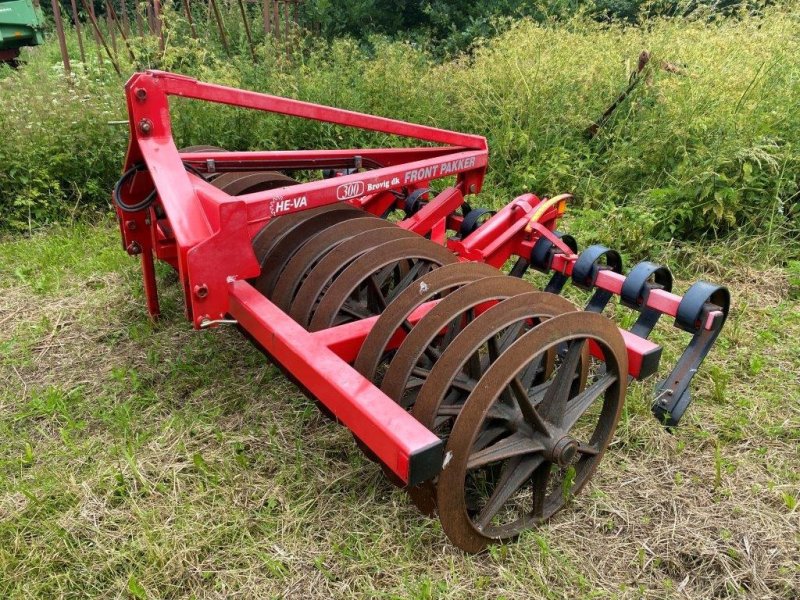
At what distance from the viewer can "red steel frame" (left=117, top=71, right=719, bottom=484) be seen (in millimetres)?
1678

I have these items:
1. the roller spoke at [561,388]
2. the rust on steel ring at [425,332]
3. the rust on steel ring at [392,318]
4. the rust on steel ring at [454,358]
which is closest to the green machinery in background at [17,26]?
the rust on steel ring at [392,318]

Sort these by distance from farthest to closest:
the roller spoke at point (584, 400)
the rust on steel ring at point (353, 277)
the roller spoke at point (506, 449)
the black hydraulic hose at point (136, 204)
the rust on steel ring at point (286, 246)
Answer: the black hydraulic hose at point (136, 204), the rust on steel ring at point (286, 246), the rust on steel ring at point (353, 277), the roller spoke at point (584, 400), the roller spoke at point (506, 449)

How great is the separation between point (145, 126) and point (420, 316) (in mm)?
1371

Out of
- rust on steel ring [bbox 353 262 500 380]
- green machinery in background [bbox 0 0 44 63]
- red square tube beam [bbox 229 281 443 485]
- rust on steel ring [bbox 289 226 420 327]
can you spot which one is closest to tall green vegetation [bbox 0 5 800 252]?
rust on steel ring [bbox 289 226 420 327]

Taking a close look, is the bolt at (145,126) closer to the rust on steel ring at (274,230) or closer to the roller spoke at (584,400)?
the rust on steel ring at (274,230)

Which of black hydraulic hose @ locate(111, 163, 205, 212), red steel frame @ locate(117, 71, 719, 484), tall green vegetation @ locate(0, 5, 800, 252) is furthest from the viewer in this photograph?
tall green vegetation @ locate(0, 5, 800, 252)

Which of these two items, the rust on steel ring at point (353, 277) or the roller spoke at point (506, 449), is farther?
the rust on steel ring at point (353, 277)

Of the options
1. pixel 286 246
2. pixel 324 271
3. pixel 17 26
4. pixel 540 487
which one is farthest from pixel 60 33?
pixel 540 487

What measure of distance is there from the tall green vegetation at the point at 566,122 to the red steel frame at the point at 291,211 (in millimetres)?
1664

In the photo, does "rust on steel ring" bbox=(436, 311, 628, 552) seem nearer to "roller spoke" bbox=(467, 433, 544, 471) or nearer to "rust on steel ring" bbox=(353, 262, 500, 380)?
"roller spoke" bbox=(467, 433, 544, 471)

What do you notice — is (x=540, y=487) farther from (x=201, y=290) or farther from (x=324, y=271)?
(x=201, y=290)

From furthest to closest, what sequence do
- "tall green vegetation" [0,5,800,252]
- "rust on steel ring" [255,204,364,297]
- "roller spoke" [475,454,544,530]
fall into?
1. "tall green vegetation" [0,5,800,252]
2. "rust on steel ring" [255,204,364,297]
3. "roller spoke" [475,454,544,530]

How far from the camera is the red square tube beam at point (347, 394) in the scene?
1.51m

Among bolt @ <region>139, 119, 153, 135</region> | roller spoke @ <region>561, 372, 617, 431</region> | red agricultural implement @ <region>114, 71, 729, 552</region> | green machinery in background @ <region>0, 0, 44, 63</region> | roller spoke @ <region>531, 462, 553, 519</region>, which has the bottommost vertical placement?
roller spoke @ <region>531, 462, 553, 519</region>
